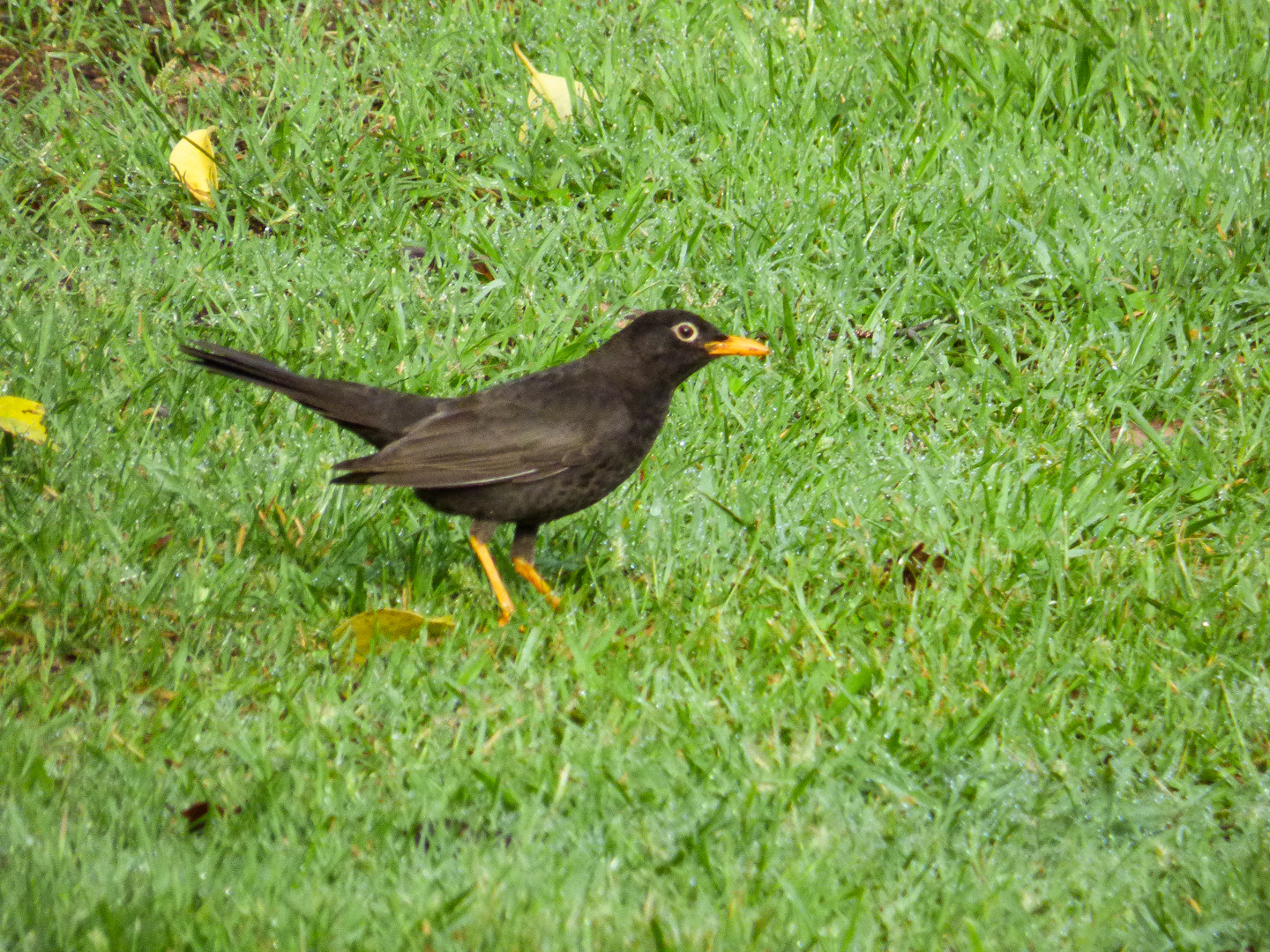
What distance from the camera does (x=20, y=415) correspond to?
4.79m

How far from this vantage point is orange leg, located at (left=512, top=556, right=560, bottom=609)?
4715 millimetres

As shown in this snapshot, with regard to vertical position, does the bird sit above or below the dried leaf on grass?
above

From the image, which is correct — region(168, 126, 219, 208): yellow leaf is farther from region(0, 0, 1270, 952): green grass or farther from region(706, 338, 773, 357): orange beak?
region(706, 338, 773, 357): orange beak

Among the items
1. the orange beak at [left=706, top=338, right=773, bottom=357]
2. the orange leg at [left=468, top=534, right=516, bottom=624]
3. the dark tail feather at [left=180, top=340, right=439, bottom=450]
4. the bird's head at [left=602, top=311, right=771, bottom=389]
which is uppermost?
the dark tail feather at [left=180, top=340, right=439, bottom=450]

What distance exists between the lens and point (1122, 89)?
24.0ft

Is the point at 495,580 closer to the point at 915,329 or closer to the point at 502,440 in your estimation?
the point at 502,440

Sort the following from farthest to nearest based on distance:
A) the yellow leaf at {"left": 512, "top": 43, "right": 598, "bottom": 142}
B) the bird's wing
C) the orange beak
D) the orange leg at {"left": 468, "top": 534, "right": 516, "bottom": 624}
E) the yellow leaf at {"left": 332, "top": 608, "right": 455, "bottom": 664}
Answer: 1. the yellow leaf at {"left": 512, "top": 43, "right": 598, "bottom": 142}
2. the orange beak
3. the orange leg at {"left": 468, "top": 534, "right": 516, "bottom": 624}
4. the bird's wing
5. the yellow leaf at {"left": 332, "top": 608, "right": 455, "bottom": 664}

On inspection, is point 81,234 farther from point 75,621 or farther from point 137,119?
point 75,621

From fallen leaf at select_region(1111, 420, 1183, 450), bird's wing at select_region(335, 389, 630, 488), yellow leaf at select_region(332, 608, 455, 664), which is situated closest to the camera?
yellow leaf at select_region(332, 608, 455, 664)

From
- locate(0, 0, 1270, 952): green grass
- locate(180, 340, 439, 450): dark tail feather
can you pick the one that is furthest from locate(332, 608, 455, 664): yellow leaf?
locate(180, 340, 439, 450): dark tail feather

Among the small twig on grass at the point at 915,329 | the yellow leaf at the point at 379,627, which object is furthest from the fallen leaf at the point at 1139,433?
the yellow leaf at the point at 379,627

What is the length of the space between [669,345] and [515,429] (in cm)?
65

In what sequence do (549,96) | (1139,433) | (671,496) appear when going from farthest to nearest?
(549,96)
(1139,433)
(671,496)

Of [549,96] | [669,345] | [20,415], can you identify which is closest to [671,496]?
[669,345]
